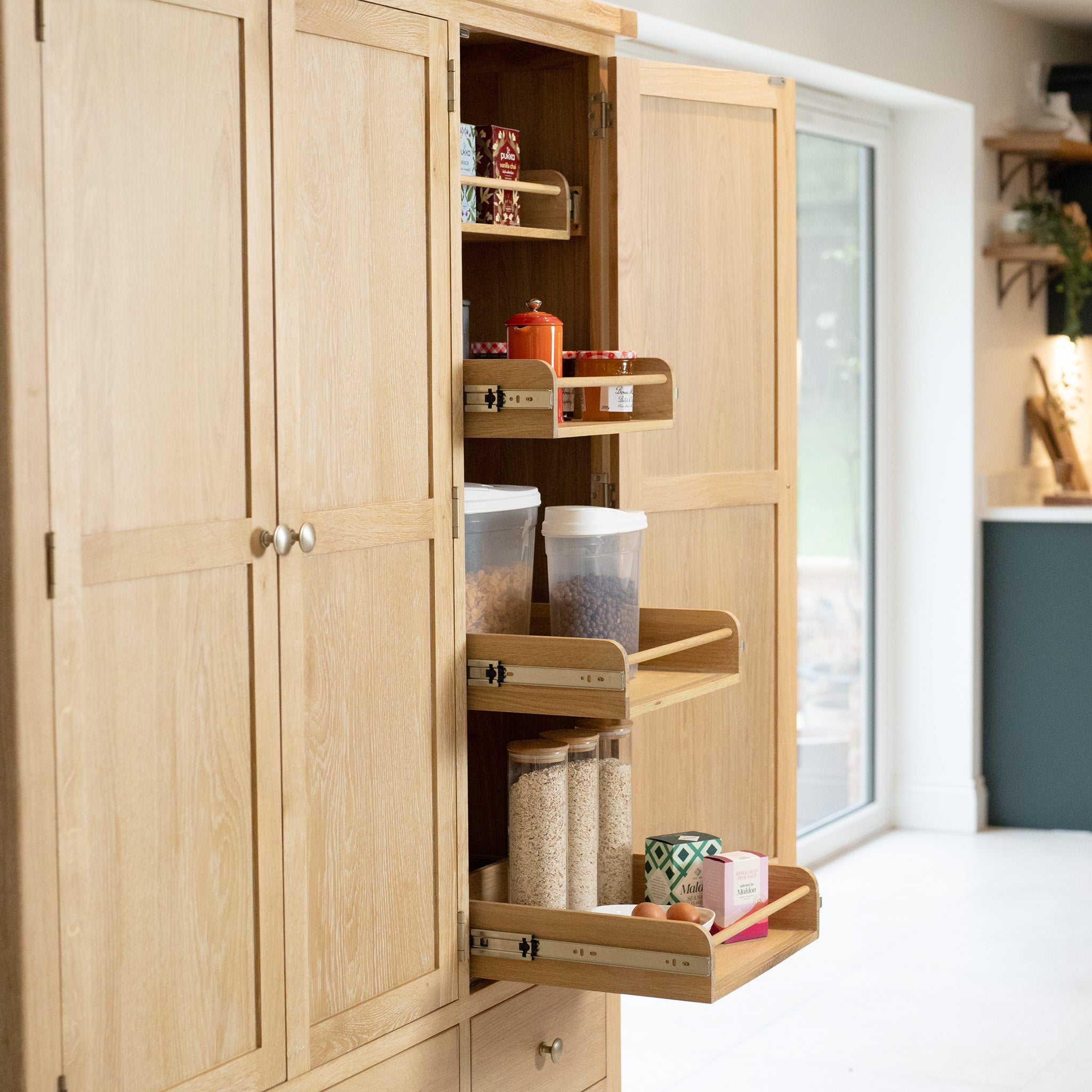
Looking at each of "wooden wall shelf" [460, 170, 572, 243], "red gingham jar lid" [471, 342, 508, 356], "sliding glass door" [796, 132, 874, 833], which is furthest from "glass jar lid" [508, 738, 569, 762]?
"sliding glass door" [796, 132, 874, 833]

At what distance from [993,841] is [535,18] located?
3.56 m

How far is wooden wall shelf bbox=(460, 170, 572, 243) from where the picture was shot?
2.46 metres

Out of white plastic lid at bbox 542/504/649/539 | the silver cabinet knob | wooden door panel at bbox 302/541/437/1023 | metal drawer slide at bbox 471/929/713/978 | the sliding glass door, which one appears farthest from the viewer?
the sliding glass door

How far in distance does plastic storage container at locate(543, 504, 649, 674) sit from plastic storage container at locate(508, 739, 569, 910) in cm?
19

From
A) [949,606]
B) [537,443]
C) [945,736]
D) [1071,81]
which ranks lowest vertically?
[945,736]

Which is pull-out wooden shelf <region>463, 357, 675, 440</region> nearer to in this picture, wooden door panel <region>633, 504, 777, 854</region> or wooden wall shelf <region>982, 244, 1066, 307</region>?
wooden door panel <region>633, 504, 777, 854</region>

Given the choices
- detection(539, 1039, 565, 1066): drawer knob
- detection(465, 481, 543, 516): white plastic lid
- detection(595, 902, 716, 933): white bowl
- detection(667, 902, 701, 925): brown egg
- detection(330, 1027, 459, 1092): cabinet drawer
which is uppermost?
detection(465, 481, 543, 516): white plastic lid

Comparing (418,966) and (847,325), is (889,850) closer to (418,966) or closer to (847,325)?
(847,325)

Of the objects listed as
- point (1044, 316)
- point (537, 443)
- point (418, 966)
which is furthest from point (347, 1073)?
point (1044, 316)

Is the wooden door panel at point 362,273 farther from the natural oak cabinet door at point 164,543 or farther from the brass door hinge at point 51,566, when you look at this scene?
the brass door hinge at point 51,566

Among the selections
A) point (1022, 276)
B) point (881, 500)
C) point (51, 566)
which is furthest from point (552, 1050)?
point (1022, 276)

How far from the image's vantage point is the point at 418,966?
2270 mm

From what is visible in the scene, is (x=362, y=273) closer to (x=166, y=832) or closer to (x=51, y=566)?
(x=51, y=566)

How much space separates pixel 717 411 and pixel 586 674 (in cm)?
73
